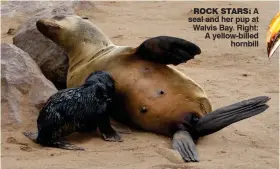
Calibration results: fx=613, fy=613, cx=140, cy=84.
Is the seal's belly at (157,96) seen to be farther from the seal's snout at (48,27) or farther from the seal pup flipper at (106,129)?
the seal's snout at (48,27)

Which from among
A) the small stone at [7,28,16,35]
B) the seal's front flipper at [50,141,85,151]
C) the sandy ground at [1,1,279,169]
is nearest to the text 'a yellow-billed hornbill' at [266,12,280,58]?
the sandy ground at [1,1,279,169]

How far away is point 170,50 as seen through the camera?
4.94 m

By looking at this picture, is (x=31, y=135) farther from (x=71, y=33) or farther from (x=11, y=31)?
(x=11, y=31)

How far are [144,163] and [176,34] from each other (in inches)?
207

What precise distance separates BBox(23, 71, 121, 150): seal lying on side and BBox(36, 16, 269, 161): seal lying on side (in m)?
0.22

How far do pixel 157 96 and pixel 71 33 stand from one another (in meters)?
1.20

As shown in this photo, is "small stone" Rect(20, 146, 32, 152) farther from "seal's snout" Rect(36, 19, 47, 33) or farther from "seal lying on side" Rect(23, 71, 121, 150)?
"seal's snout" Rect(36, 19, 47, 33)

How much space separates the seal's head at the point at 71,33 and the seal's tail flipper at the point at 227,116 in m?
1.38

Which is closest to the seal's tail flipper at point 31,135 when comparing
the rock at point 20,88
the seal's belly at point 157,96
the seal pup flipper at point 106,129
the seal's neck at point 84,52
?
the rock at point 20,88

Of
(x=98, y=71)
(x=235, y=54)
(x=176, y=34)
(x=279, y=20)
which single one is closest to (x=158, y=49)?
(x=98, y=71)

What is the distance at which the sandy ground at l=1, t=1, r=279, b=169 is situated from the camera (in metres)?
4.25

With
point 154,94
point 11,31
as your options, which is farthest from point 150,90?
point 11,31

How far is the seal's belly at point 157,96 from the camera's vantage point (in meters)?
4.93

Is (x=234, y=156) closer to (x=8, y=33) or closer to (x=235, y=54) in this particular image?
(x=235, y=54)
